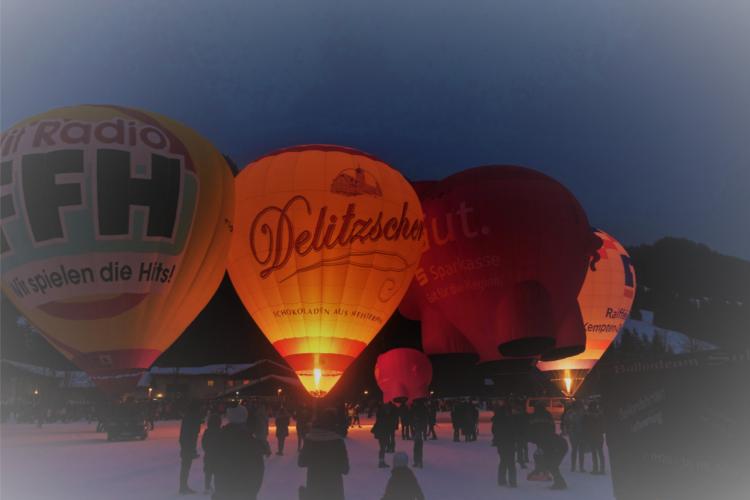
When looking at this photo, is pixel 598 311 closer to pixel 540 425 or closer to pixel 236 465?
pixel 540 425

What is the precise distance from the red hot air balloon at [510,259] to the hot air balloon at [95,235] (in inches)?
249

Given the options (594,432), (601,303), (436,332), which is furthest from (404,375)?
(594,432)

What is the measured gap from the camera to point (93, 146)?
11594 mm

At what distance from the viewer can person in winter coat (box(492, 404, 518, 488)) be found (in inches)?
393

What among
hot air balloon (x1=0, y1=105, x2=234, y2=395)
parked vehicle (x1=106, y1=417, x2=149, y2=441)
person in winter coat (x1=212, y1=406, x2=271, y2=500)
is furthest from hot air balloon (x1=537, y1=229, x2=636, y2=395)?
person in winter coat (x1=212, y1=406, x2=271, y2=500)

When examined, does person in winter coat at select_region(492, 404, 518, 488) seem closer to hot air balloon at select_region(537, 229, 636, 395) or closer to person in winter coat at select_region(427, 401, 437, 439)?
person in winter coat at select_region(427, 401, 437, 439)

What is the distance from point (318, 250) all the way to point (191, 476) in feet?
16.7

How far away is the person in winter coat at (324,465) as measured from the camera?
655cm

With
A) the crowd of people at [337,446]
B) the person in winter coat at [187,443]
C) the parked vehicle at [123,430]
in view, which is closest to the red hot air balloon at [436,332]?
the crowd of people at [337,446]

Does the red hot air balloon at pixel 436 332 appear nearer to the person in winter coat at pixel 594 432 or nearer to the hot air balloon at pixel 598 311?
the person in winter coat at pixel 594 432

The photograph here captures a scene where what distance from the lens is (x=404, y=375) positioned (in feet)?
68.3

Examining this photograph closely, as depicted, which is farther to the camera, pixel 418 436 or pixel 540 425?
pixel 418 436

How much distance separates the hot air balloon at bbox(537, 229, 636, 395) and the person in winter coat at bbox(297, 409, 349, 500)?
16.3 m

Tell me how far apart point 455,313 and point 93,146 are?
28.3 feet
